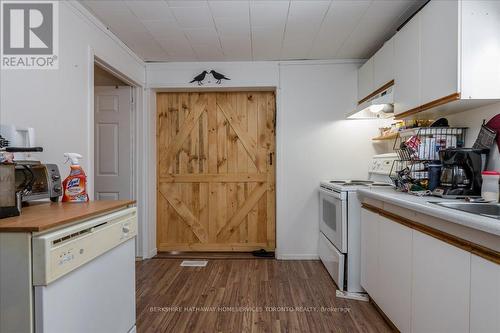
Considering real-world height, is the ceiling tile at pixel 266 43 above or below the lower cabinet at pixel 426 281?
above

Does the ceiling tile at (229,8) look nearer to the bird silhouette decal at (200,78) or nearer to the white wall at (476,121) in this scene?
the bird silhouette decal at (200,78)

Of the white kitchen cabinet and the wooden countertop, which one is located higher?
the wooden countertop

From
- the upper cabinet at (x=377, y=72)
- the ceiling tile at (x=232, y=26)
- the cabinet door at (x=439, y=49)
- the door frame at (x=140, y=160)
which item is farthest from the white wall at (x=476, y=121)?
the door frame at (x=140, y=160)

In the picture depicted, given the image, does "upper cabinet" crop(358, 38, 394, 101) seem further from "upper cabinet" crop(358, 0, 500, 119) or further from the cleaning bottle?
the cleaning bottle

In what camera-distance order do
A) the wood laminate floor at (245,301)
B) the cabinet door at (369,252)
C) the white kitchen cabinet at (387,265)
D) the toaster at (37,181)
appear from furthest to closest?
the cabinet door at (369,252) → the wood laminate floor at (245,301) → the white kitchen cabinet at (387,265) → the toaster at (37,181)

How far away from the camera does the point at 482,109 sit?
186cm

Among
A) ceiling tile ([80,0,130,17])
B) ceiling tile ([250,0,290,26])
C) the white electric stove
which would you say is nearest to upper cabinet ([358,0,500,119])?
the white electric stove

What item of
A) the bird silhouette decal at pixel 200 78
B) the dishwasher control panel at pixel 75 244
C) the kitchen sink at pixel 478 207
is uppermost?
the bird silhouette decal at pixel 200 78

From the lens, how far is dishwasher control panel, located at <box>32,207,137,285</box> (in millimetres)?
985

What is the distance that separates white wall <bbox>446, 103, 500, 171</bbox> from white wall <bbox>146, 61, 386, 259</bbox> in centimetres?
132

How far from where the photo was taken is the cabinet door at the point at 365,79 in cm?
290

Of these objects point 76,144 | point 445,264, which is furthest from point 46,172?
point 445,264

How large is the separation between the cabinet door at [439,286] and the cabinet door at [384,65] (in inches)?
59.5

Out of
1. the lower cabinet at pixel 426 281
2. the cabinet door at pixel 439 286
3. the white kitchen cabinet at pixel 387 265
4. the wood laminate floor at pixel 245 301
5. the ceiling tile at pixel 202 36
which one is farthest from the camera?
the ceiling tile at pixel 202 36
